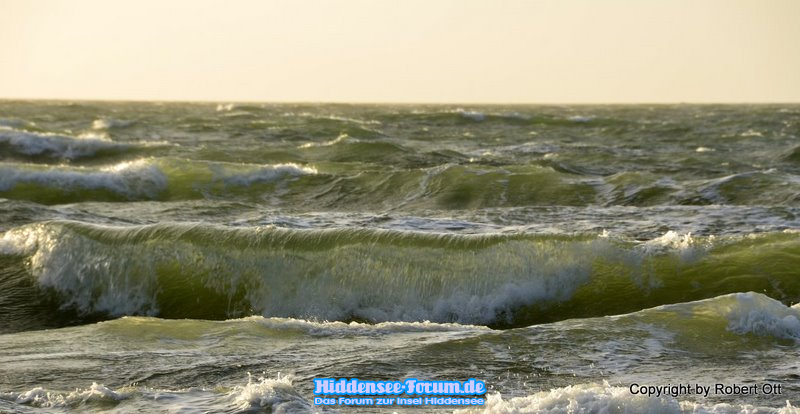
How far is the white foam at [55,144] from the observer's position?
29125mm

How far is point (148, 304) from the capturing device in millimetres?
11414

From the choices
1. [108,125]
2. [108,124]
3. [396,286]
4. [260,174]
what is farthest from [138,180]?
[108,124]

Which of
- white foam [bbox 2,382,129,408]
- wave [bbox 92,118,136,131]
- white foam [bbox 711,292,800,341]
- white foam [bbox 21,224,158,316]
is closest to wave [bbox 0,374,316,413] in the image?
white foam [bbox 2,382,129,408]

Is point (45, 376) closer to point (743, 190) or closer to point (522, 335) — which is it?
point (522, 335)

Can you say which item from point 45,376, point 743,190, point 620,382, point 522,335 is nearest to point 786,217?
point 743,190

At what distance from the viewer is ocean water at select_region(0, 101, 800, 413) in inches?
260

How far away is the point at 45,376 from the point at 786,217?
1120 centimetres

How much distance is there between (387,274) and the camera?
1126 cm

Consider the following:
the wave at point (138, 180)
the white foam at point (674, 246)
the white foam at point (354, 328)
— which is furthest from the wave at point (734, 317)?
the wave at point (138, 180)

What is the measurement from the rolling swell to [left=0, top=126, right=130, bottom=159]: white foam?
1742cm

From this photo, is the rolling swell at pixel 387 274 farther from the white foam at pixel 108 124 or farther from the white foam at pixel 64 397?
the white foam at pixel 108 124

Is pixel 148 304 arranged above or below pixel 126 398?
below

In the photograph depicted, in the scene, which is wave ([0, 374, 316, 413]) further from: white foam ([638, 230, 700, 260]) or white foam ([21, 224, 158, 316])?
white foam ([638, 230, 700, 260])

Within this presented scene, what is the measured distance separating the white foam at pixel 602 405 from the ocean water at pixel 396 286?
2 centimetres
